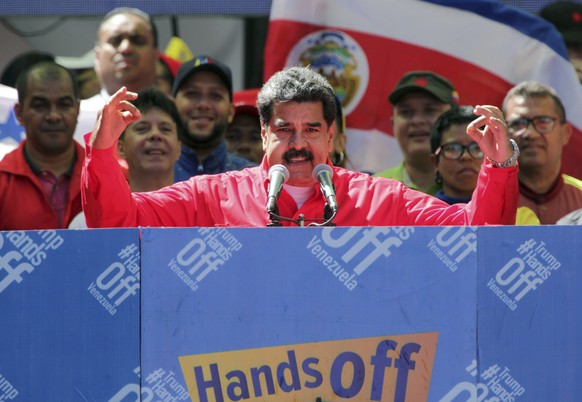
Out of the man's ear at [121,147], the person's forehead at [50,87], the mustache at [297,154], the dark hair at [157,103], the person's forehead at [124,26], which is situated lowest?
the mustache at [297,154]

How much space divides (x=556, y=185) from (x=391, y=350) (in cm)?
258

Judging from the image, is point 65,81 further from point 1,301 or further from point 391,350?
point 391,350

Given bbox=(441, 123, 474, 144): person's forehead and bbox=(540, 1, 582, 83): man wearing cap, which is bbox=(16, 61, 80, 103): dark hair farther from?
bbox=(540, 1, 582, 83): man wearing cap

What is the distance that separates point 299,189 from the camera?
425 centimetres

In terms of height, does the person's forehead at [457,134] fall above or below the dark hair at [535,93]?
below

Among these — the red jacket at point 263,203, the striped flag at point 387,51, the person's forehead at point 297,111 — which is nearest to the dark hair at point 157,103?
the striped flag at point 387,51

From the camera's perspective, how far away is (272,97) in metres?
4.24

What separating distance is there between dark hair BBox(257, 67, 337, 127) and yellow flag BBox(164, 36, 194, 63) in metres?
3.58

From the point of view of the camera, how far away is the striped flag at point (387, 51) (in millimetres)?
6609

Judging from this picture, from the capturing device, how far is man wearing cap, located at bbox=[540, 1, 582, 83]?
21.6 feet

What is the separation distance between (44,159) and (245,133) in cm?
129

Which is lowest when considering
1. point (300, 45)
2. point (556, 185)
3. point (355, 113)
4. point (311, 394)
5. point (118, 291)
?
point (311, 394)

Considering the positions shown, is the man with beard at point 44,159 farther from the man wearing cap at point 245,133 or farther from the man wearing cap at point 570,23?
the man wearing cap at point 570,23

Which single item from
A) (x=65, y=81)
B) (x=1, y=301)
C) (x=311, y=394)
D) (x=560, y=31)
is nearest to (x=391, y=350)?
(x=311, y=394)
